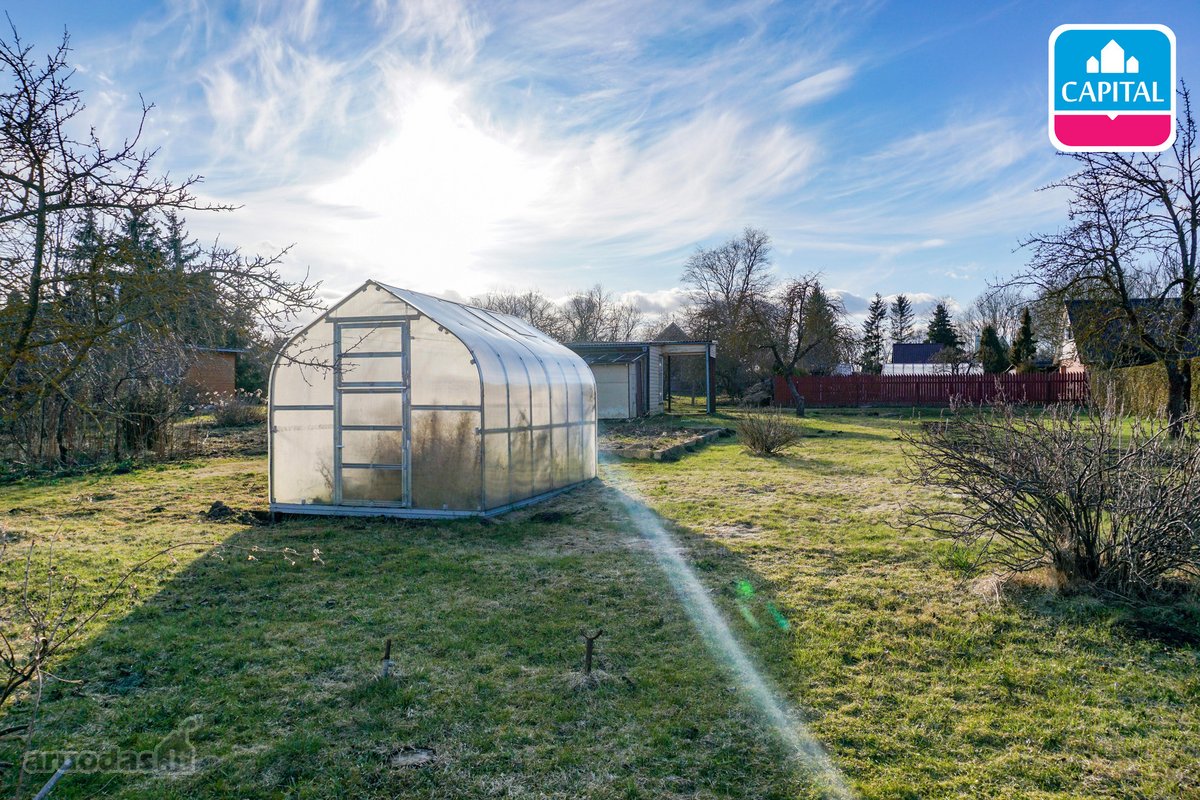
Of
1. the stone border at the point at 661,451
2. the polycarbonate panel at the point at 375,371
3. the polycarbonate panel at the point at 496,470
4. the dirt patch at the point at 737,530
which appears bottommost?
the dirt patch at the point at 737,530

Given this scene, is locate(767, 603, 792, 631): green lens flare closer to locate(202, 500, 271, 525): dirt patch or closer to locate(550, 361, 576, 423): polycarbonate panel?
locate(550, 361, 576, 423): polycarbonate panel

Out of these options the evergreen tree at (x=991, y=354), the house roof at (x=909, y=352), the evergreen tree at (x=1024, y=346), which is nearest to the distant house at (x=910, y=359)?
the house roof at (x=909, y=352)

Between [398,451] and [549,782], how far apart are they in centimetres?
641

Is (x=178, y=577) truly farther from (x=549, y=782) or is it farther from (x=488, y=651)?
(x=549, y=782)

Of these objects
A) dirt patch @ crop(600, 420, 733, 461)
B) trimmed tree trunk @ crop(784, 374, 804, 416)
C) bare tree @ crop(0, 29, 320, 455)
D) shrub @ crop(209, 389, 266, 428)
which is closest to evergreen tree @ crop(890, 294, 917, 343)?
trimmed tree trunk @ crop(784, 374, 804, 416)

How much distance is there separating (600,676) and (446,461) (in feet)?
16.8

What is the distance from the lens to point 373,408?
9.14 meters

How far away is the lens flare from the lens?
10.9 ft

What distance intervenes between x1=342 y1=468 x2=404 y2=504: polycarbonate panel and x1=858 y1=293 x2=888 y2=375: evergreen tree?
156 feet

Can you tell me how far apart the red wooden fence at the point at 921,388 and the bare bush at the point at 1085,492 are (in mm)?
23220

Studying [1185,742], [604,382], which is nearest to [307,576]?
[1185,742]

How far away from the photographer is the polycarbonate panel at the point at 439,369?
28.8 feet

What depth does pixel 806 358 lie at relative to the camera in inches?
1636

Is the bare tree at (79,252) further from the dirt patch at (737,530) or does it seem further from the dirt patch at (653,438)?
the dirt patch at (653,438)
